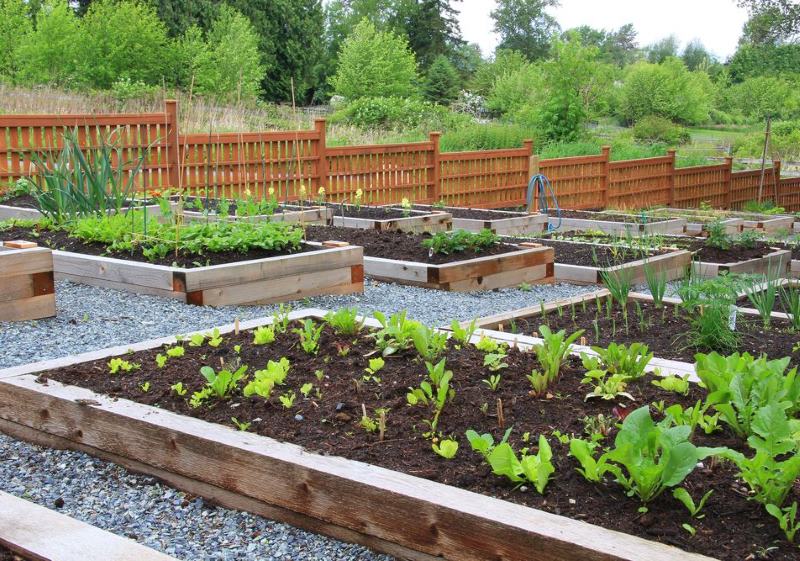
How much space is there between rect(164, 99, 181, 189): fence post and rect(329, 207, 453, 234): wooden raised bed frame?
1.78 m

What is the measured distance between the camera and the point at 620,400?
9.29 ft

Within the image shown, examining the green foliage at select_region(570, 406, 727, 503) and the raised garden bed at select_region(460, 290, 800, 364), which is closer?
the green foliage at select_region(570, 406, 727, 503)

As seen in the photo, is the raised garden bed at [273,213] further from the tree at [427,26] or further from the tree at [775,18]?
the tree at [427,26]

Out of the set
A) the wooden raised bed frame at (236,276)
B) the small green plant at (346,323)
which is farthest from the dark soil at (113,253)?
the small green plant at (346,323)

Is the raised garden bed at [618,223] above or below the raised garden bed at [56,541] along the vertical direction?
below

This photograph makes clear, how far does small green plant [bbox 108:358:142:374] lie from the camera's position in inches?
125

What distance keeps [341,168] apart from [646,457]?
30.1 feet

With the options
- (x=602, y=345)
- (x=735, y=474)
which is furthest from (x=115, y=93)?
(x=735, y=474)

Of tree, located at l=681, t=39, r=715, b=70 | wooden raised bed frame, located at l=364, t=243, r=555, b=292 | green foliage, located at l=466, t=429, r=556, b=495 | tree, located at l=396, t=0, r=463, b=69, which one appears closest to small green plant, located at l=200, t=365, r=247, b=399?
green foliage, located at l=466, t=429, r=556, b=495

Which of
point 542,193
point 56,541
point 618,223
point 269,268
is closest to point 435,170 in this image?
point 542,193

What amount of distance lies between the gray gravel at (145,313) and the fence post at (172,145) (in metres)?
3.86

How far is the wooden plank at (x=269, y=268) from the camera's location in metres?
5.21

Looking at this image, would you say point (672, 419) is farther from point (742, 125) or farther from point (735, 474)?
point (742, 125)

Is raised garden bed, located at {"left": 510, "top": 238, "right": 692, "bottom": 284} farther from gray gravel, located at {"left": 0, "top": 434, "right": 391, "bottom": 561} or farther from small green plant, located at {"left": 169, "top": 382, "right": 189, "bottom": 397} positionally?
gray gravel, located at {"left": 0, "top": 434, "right": 391, "bottom": 561}
